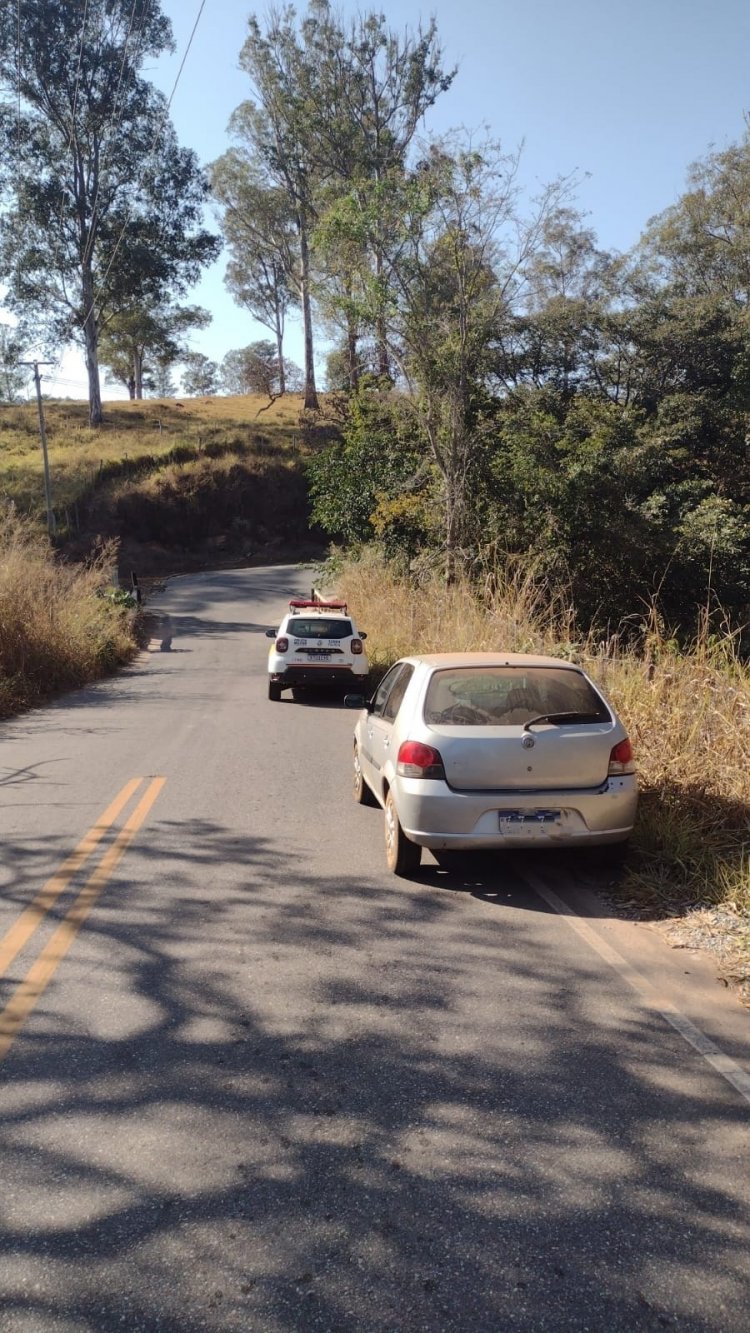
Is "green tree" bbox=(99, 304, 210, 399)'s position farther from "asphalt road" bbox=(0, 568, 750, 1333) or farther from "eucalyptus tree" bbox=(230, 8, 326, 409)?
"asphalt road" bbox=(0, 568, 750, 1333)

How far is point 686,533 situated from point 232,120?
139ft

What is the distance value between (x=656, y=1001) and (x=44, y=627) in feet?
48.4

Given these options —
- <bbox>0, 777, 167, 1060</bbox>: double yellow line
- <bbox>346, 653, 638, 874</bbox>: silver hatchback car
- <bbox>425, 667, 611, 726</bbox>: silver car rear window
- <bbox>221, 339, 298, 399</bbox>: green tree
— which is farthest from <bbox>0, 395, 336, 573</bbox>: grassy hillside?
<bbox>346, 653, 638, 874</bbox>: silver hatchback car

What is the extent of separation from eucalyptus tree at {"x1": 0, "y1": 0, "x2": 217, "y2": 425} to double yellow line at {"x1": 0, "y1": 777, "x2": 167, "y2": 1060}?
4192cm

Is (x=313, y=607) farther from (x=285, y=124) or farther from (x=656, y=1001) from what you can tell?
(x=285, y=124)

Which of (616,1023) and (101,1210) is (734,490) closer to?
(616,1023)

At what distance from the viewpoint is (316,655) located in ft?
50.9

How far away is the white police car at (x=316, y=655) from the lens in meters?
15.5

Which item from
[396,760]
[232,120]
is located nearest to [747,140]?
[232,120]

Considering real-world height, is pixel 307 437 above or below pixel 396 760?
above

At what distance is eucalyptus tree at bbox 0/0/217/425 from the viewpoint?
1741 inches

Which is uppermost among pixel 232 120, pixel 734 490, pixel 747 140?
pixel 232 120

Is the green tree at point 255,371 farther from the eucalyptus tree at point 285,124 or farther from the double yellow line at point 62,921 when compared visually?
the double yellow line at point 62,921

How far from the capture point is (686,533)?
2120 centimetres
